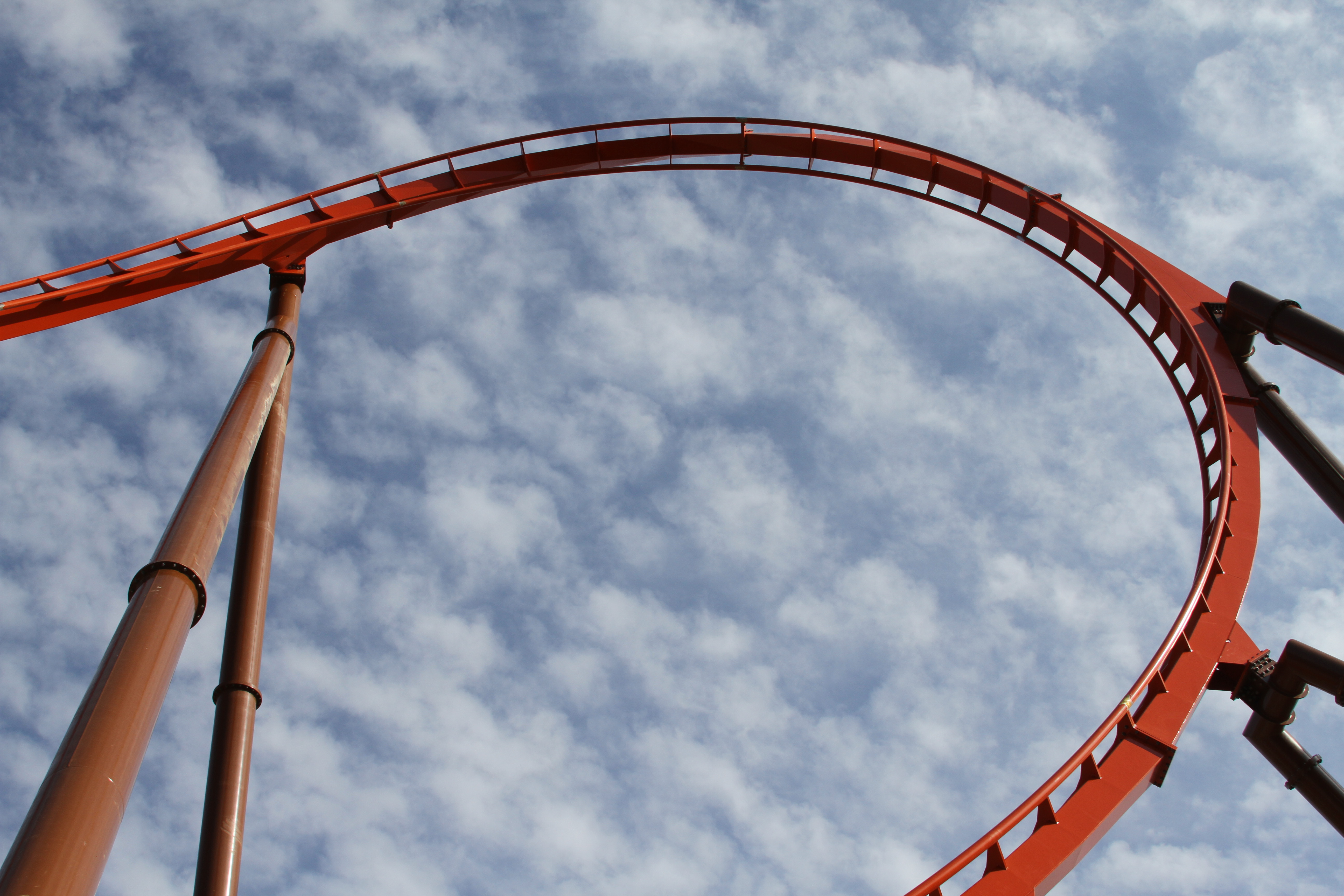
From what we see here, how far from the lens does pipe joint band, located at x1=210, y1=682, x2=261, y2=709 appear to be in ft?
24.6

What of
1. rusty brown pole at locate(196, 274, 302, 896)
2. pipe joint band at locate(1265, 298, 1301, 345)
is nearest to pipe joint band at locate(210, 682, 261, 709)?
rusty brown pole at locate(196, 274, 302, 896)

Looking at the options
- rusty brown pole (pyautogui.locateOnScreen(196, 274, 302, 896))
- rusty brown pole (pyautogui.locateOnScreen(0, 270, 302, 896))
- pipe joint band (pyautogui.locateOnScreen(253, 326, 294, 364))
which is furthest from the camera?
pipe joint band (pyautogui.locateOnScreen(253, 326, 294, 364))

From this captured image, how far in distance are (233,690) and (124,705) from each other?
2.90 metres

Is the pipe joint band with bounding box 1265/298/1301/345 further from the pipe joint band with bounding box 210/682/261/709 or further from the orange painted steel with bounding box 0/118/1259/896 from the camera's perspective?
the pipe joint band with bounding box 210/682/261/709

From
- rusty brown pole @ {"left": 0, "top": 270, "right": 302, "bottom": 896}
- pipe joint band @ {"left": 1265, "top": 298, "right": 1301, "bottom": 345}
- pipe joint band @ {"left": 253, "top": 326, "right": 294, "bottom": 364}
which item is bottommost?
rusty brown pole @ {"left": 0, "top": 270, "right": 302, "bottom": 896}

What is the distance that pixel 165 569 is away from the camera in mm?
5648

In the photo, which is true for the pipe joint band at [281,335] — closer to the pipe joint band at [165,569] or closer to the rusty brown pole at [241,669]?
the rusty brown pole at [241,669]

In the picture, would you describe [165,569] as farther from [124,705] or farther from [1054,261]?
[1054,261]

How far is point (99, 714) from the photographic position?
4.65m

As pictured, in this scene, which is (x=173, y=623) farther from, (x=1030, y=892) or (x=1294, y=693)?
(x=1294, y=693)

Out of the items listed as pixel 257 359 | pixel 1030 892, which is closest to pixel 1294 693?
pixel 1030 892

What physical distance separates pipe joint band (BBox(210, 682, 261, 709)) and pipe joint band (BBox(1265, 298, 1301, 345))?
9416mm

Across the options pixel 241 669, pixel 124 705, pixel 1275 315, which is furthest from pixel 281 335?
pixel 1275 315

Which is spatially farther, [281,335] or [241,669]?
[281,335]
